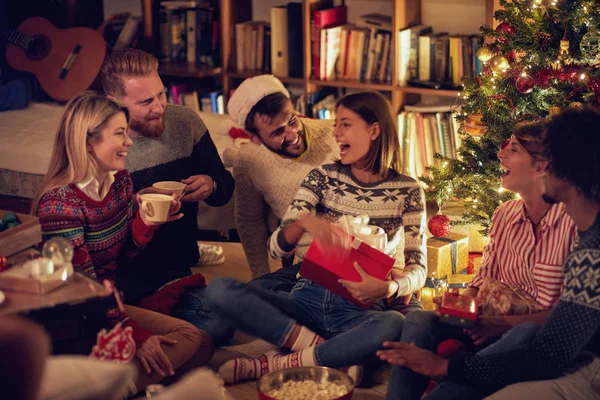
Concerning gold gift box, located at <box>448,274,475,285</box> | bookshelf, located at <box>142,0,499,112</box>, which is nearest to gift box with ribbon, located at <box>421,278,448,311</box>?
gold gift box, located at <box>448,274,475,285</box>

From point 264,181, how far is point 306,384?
3.24 ft

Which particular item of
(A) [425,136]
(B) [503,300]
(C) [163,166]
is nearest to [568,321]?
(B) [503,300]

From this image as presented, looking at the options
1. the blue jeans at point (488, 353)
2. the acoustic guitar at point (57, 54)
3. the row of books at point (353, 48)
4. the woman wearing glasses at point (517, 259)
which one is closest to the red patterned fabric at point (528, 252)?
the woman wearing glasses at point (517, 259)

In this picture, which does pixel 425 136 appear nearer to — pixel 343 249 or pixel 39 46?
pixel 343 249

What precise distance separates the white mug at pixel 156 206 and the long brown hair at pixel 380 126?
657 millimetres

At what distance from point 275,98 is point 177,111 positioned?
0.36 meters

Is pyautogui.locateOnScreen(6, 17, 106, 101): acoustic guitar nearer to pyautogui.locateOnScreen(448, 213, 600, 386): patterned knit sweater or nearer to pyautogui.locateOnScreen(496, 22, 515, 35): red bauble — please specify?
pyautogui.locateOnScreen(496, 22, 515, 35): red bauble

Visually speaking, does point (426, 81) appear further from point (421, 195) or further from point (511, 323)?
point (511, 323)

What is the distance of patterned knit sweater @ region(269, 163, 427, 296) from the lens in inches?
109

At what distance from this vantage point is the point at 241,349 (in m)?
2.98

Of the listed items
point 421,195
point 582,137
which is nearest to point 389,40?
point 421,195

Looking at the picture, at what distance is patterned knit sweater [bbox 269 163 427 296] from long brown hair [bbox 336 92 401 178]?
5 centimetres

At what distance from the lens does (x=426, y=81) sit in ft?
14.2

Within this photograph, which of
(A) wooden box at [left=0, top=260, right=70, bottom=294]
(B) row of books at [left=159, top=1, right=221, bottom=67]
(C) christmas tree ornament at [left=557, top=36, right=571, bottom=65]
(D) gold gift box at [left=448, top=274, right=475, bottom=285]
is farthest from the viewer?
(B) row of books at [left=159, top=1, right=221, bottom=67]
